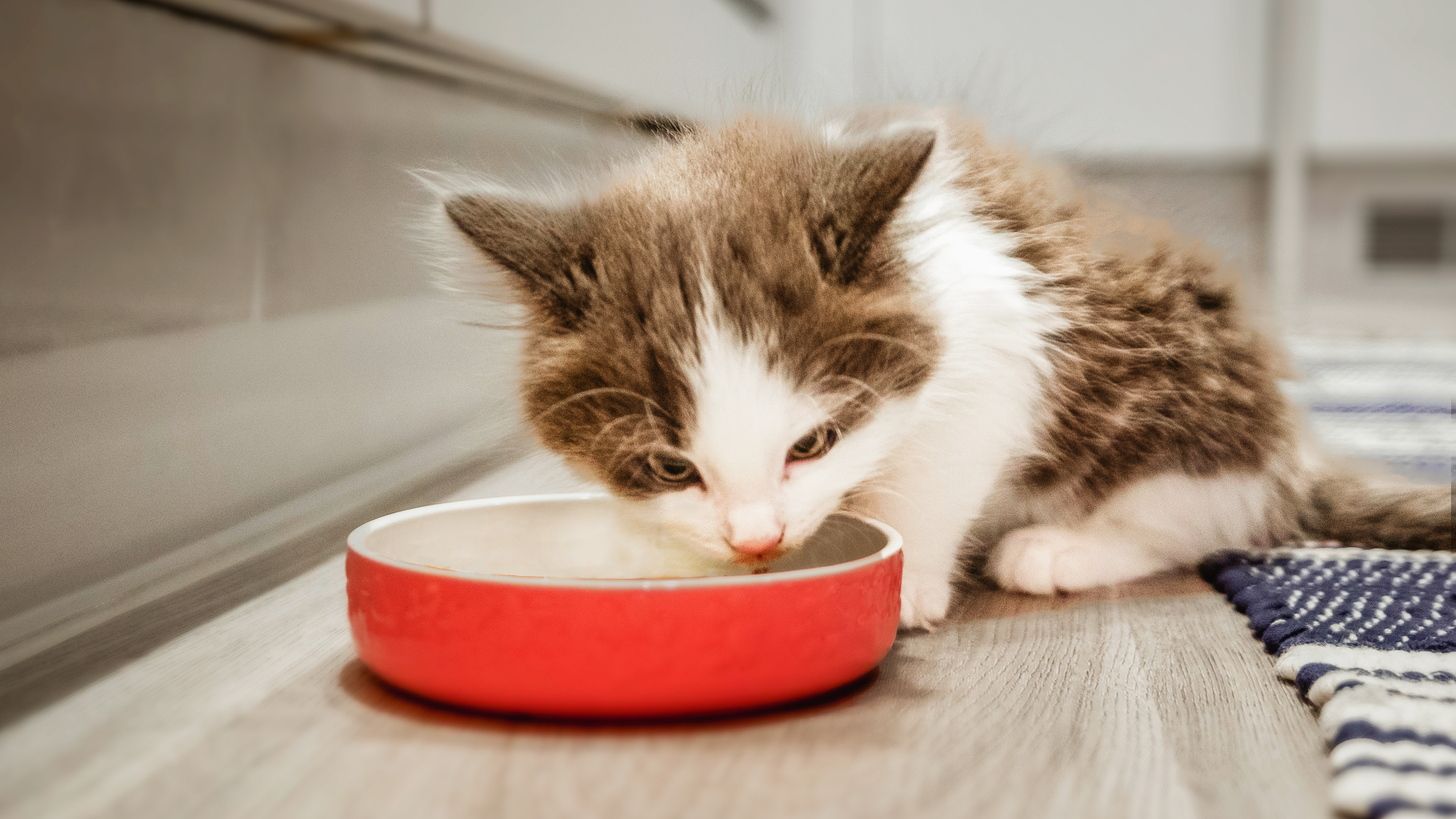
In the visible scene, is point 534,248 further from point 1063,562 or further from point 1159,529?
point 1159,529

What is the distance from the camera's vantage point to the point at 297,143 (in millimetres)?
1771

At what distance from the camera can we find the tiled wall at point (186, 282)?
120 cm

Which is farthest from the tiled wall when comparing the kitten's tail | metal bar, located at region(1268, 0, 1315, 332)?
metal bar, located at region(1268, 0, 1315, 332)

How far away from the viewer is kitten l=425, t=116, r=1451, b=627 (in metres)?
1.09

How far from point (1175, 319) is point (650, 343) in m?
0.76

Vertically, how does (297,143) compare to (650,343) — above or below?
above

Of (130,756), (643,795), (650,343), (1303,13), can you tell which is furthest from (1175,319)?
(1303,13)

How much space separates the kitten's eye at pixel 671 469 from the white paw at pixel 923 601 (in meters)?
0.28

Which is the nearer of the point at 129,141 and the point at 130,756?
the point at 130,756

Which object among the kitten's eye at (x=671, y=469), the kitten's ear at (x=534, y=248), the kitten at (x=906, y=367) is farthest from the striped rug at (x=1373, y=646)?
the kitten's ear at (x=534, y=248)

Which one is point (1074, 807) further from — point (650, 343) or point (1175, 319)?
point (1175, 319)

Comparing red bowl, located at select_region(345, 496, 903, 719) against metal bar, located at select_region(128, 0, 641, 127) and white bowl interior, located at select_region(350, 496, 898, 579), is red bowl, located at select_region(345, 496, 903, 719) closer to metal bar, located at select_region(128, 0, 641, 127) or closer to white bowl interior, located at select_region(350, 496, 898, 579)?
white bowl interior, located at select_region(350, 496, 898, 579)

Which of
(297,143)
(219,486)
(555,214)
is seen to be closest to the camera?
(555,214)

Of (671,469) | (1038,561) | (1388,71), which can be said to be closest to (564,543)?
(671,469)
